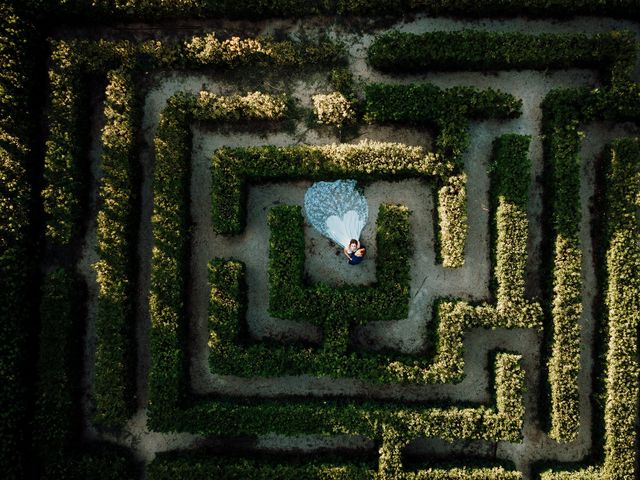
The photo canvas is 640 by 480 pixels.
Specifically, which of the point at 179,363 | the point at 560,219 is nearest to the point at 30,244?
the point at 179,363

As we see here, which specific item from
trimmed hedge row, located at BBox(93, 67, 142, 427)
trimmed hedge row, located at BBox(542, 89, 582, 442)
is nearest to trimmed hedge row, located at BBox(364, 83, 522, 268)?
trimmed hedge row, located at BBox(542, 89, 582, 442)

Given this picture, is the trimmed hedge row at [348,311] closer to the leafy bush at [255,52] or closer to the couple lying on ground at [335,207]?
the couple lying on ground at [335,207]

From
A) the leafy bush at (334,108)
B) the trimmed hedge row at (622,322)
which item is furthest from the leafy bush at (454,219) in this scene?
the trimmed hedge row at (622,322)

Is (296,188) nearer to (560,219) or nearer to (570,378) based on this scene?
(560,219)

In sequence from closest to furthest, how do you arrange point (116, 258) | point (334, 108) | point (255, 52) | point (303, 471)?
1. point (303, 471)
2. point (116, 258)
3. point (334, 108)
4. point (255, 52)

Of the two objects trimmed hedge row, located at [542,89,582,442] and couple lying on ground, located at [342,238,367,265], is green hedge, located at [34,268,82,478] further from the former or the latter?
trimmed hedge row, located at [542,89,582,442]

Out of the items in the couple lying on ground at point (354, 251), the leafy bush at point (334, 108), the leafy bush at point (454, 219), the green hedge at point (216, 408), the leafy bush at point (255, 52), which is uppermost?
the leafy bush at point (255, 52)

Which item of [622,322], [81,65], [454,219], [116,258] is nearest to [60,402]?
[116,258]

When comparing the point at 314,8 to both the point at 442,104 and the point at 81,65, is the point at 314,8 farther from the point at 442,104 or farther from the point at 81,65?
the point at 81,65
